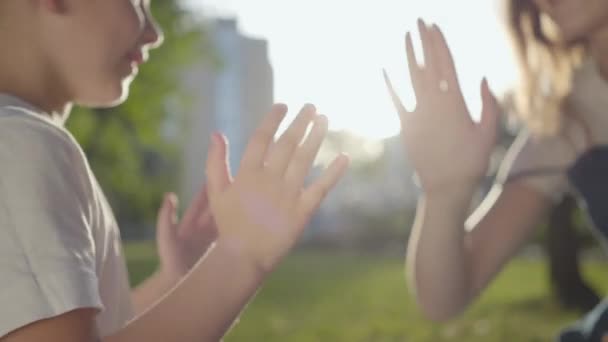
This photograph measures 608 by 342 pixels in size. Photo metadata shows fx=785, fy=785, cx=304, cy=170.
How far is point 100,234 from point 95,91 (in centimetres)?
11

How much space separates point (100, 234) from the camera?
1.77ft

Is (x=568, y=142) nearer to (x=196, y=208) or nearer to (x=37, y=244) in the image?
(x=196, y=208)

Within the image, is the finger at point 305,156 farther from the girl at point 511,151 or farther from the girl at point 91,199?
the girl at point 511,151

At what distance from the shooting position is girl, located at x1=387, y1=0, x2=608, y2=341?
729 millimetres

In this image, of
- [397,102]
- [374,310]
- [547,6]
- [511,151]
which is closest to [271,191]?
[397,102]

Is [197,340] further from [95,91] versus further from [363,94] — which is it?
[363,94]

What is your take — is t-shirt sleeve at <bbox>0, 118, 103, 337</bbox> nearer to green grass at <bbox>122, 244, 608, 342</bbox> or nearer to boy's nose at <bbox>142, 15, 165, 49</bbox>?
boy's nose at <bbox>142, 15, 165, 49</bbox>

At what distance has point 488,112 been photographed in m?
0.72

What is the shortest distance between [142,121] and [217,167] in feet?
7.40

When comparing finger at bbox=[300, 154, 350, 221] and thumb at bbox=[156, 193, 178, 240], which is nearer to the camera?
finger at bbox=[300, 154, 350, 221]

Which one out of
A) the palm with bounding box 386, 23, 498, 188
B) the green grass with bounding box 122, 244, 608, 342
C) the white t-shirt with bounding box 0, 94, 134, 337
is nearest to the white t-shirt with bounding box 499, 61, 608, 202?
the palm with bounding box 386, 23, 498, 188

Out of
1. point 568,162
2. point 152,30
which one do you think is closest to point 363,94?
point 568,162

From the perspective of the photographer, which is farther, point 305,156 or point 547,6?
point 547,6

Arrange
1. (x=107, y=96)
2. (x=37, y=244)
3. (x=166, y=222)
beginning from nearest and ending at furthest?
(x=37, y=244)
(x=107, y=96)
(x=166, y=222)
